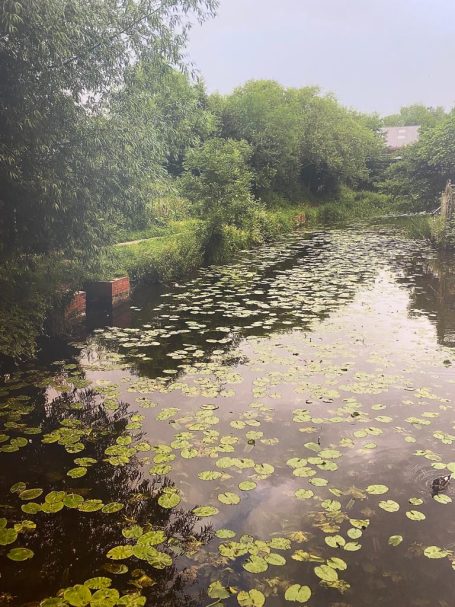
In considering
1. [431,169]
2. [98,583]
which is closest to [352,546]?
[98,583]

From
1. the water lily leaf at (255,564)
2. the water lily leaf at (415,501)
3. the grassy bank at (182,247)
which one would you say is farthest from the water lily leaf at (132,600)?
the grassy bank at (182,247)

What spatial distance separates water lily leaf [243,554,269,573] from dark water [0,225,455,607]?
0.01 metres

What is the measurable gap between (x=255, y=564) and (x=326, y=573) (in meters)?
0.40

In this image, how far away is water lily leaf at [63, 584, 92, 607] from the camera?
246 cm

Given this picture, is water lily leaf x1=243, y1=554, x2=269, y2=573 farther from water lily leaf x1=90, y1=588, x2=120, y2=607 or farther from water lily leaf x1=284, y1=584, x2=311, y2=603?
water lily leaf x1=90, y1=588, x2=120, y2=607

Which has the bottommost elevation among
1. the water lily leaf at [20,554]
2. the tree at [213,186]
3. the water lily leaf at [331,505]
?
the water lily leaf at [331,505]

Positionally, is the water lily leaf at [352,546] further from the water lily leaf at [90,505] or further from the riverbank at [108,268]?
the riverbank at [108,268]

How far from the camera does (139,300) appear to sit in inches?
→ 374

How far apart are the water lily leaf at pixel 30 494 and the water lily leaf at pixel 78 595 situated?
96 cm

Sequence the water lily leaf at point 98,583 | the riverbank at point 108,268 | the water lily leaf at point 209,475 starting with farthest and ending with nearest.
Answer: the riverbank at point 108,268, the water lily leaf at point 209,475, the water lily leaf at point 98,583

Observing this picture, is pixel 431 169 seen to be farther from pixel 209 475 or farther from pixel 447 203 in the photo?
pixel 209 475

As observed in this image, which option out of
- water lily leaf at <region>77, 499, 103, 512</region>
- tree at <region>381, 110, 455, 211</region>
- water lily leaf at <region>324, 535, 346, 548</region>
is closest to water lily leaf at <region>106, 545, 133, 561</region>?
water lily leaf at <region>77, 499, 103, 512</region>

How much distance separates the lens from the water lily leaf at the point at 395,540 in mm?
2938

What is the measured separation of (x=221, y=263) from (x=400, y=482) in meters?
10.7
